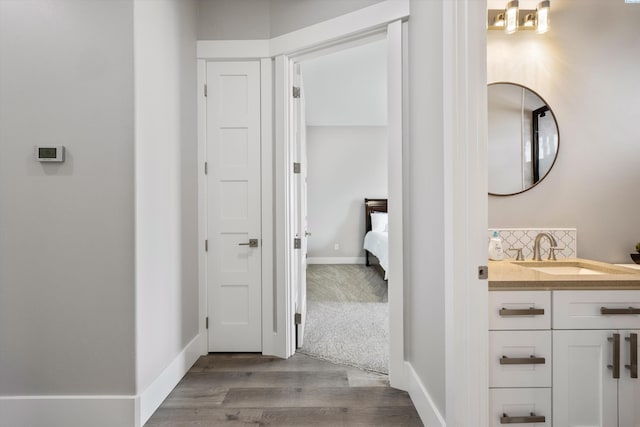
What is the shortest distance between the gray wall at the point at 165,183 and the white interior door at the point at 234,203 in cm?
14

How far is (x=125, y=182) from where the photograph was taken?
5.75 feet

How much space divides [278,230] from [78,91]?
1.51 meters

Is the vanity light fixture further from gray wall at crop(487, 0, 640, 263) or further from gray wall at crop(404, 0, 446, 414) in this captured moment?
A: gray wall at crop(404, 0, 446, 414)

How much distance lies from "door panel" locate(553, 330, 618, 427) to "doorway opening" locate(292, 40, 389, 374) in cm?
113

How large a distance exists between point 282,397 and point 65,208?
1640mm

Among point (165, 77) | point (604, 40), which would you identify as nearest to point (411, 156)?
point (604, 40)

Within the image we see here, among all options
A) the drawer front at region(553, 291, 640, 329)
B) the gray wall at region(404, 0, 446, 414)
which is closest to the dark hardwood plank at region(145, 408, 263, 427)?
the gray wall at region(404, 0, 446, 414)

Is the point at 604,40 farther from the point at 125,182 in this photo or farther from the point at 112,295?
the point at 112,295

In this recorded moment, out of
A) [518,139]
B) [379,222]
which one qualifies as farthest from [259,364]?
[379,222]

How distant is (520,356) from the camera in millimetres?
1472

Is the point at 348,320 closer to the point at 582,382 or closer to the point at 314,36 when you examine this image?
the point at 582,382

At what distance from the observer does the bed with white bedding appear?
5.49 metres

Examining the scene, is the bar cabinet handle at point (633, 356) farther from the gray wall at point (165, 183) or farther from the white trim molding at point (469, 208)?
the gray wall at point (165, 183)

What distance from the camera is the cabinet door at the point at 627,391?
4.83 feet
